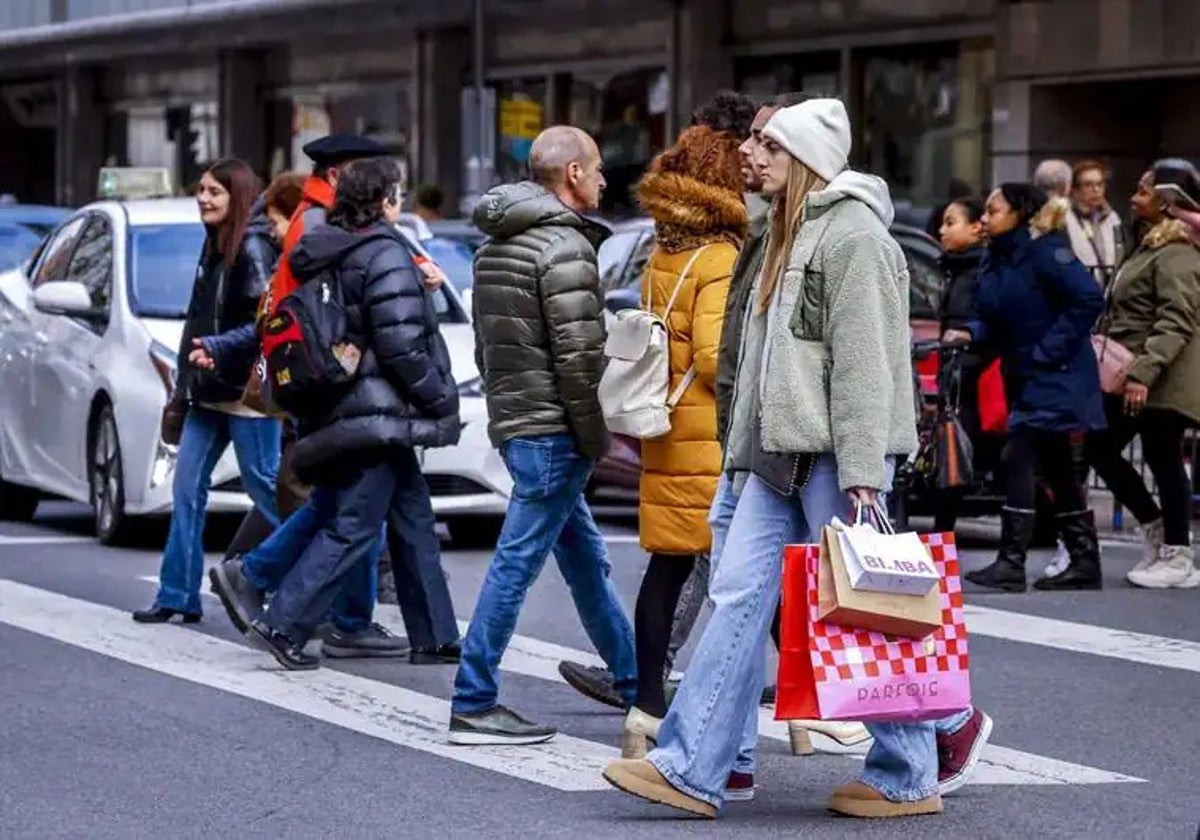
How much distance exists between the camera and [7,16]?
151ft

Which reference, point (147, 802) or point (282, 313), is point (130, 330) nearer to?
point (282, 313)

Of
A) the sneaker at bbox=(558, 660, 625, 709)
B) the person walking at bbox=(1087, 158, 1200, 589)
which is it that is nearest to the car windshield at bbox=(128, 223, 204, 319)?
the person walking at bbox=(1087, 158, 1200, 589)

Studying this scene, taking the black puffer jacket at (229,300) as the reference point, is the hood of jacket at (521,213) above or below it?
above

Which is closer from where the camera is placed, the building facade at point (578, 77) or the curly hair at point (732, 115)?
the curly hair at point (732, 115)

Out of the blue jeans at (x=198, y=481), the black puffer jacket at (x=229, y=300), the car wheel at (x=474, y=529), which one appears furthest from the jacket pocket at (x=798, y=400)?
the car wheel at (x=474, y=529)

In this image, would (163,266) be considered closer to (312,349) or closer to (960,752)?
(312,349)

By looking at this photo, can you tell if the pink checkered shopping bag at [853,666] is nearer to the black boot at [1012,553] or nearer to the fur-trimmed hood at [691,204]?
the fur-trimmed hood at [691,204]

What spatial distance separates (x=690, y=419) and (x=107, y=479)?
6.38 m

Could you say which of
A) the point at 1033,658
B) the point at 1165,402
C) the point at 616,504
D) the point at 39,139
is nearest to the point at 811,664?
the point at 1033,658

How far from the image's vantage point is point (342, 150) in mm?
10523

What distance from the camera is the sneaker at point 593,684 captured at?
30.7 feet

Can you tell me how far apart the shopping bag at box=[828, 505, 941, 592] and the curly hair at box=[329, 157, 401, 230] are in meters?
3.32

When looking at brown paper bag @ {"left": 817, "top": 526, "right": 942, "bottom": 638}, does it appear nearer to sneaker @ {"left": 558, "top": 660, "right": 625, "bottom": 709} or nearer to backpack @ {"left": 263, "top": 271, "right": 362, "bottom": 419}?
sneaker @ {"left": 558, "top": 660, "right": 625, "bottom": 709}

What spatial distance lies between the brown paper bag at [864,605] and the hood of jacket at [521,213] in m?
1.85
